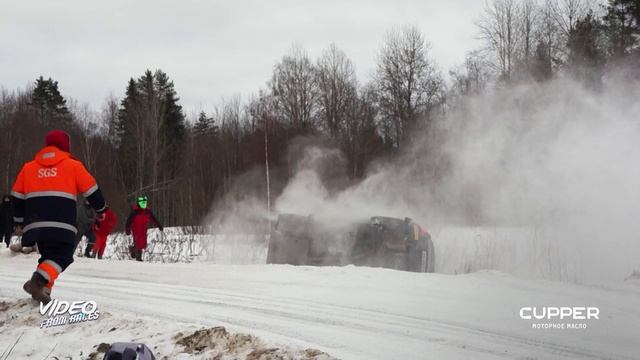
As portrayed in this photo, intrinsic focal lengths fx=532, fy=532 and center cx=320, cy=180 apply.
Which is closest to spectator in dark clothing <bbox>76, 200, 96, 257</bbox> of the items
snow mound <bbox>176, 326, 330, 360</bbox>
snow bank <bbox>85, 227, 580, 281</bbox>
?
snow bank <bbox>85, 227, 580, 281</bbox>

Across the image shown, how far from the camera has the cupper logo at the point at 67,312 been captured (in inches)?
246

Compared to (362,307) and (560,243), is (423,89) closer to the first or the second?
(560,243)

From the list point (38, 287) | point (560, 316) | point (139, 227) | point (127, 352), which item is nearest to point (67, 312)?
point (38, 287)

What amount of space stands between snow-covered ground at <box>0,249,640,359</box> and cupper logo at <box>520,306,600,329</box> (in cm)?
12

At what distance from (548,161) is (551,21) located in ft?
85.2

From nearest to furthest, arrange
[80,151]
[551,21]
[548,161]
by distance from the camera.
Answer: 1. [548,161]
2. [551,21]
3. [80,151]

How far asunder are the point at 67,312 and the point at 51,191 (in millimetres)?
1515

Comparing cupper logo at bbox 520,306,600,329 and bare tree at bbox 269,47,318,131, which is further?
bare tree at bbox 269,47,318,131

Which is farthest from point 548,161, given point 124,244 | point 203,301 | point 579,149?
point 124,244

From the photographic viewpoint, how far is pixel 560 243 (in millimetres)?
11438

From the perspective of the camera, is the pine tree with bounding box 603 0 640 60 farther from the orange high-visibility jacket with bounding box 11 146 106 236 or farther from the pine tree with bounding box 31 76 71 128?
the pine tree with bounding box 31 76 71 128

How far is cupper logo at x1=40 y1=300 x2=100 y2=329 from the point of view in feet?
20.5

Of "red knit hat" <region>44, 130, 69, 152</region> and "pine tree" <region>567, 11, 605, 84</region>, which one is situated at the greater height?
"pine tree" <region>567, 11, 605, 84</region>

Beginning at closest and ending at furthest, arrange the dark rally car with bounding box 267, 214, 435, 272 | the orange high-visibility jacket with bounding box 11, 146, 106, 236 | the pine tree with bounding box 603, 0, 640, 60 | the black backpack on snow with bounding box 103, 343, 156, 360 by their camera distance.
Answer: the black backpack on snow with bounding box 103, 343, 156, 360 → the orange high-visibility jacket with bounding box 11, 146, 106, 236 → the dark rally car with bounding box 267, 214, 435, 272 → the pine tree with bounding box 603, 0, 640, 60
